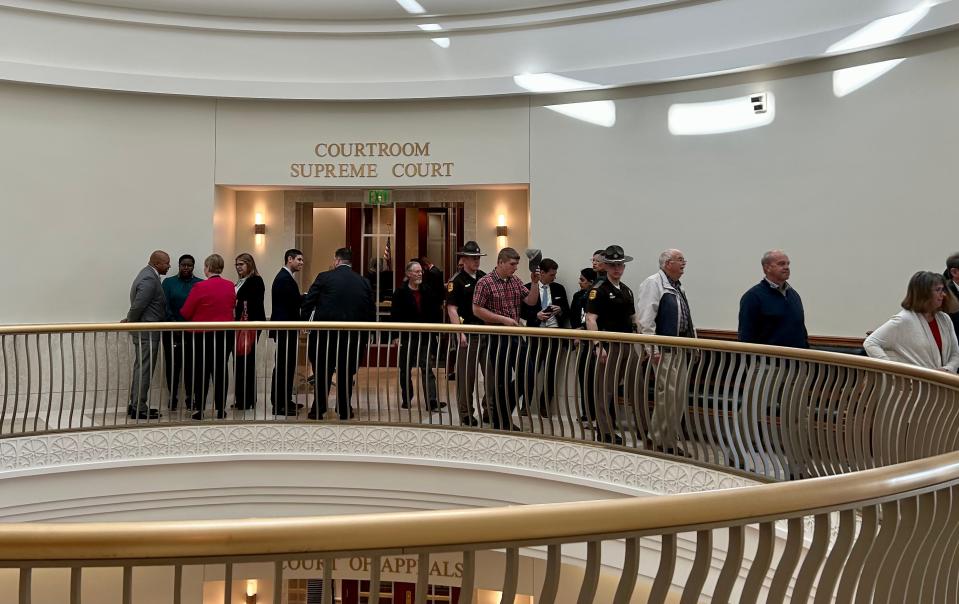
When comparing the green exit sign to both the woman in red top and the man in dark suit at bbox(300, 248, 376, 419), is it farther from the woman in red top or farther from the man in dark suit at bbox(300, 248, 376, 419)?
the woman in red top

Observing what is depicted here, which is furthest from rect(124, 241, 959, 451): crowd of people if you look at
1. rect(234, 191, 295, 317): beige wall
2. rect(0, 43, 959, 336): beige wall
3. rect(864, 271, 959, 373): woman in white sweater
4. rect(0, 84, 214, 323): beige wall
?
rect(234, 191, 295, 317): beige wall

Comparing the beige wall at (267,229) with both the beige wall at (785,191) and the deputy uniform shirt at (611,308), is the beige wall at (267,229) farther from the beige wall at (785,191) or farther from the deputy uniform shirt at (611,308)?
the deputy uniform shirt at (611,308)

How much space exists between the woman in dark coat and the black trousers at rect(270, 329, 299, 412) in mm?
247

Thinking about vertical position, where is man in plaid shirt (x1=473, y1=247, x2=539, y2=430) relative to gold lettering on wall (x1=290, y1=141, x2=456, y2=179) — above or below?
below

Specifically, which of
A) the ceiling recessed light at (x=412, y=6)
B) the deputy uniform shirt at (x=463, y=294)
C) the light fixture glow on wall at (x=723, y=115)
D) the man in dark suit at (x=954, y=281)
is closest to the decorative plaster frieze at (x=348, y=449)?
the deputy uniform shirt at (x=463, y=294)

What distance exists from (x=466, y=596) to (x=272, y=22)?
36.3 feet

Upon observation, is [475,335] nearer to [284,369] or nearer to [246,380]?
[284,369]

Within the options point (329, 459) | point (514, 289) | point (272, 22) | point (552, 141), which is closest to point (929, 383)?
point (514, 289)

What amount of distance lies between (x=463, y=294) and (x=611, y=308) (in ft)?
6.27

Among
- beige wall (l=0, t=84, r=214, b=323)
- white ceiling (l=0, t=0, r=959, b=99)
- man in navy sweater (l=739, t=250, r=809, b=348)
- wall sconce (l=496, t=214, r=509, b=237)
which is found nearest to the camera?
man in navy sweater (l=739, t=250, r=809, b=348)

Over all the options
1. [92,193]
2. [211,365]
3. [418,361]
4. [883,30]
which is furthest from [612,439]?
[92,193]

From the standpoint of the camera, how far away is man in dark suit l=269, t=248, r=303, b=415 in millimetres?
7949

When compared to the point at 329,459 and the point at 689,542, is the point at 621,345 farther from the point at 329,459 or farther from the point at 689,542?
the point at 329,459

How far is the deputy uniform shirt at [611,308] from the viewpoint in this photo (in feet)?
24.4
